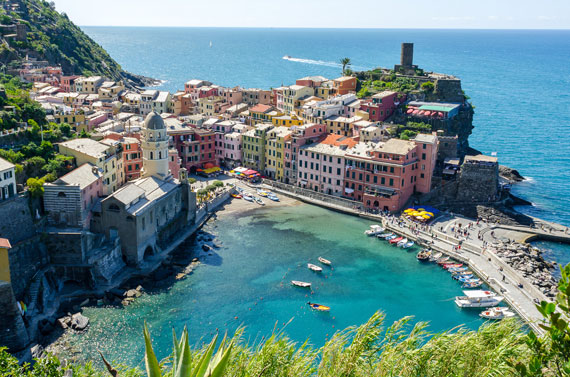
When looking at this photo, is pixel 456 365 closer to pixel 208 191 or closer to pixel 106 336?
pixel 106 336

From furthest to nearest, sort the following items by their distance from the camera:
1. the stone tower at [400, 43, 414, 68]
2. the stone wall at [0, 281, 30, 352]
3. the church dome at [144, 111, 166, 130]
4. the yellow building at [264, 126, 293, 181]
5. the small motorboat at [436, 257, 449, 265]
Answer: the stone tower at [400, 43, 414, 68]
the yellow building at [264, 126, 293, 181]
the church dome at [144, 111, 166, 130]
the small motorboat at [436, 257, 449, 265]
the stone wall at [0, 281, 30, 352]

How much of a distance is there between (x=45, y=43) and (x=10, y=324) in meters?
98.2

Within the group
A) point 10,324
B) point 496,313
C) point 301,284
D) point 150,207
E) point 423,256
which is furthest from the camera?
point 423,256

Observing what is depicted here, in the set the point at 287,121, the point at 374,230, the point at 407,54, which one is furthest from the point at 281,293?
the point at 407,54

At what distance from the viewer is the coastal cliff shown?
375ft

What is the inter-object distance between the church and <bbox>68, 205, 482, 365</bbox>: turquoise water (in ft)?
12.3

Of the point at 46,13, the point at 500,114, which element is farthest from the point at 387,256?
the point at 46,13

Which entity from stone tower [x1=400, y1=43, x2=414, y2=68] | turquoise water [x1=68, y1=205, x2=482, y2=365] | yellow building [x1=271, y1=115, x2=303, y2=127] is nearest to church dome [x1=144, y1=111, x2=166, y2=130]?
turquoise water [x1=68, y1=205, x2=482, y2=365]

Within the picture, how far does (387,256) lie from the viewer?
58688 millimetres

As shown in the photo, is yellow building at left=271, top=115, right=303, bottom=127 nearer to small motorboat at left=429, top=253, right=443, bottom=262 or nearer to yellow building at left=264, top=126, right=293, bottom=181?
yellow building at left=264, top=126, right=293, bottom=181

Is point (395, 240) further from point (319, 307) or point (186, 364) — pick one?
point (186, 364)

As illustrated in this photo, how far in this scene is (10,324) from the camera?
132ft

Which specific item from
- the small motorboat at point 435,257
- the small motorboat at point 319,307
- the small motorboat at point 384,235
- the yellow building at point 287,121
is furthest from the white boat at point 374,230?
the yellow building at point 287,121

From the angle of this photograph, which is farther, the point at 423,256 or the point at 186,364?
the point at 423,256
